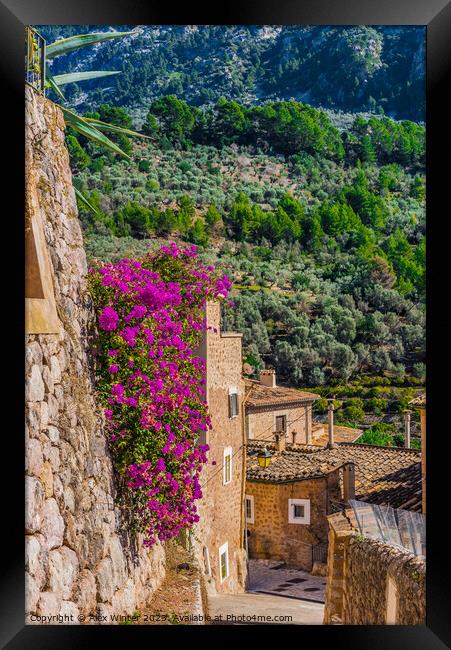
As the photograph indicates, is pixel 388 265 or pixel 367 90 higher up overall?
pixel 367 90

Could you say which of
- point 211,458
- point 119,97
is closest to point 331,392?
point 211,458

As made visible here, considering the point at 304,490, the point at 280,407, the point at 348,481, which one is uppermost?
the point at 280,407

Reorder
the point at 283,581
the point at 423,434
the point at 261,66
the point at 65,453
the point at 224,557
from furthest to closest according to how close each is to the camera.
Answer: the point at 224,557 → the point at 283,581 → the point at 261,66 → the point at 423,434 → the point at 65,453

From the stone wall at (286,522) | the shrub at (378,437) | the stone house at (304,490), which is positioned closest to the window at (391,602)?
the stone house at (304,490)

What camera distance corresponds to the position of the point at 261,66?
594 cm

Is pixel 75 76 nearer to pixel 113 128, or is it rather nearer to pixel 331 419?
pixel 113 128

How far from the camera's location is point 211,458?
6266mm
